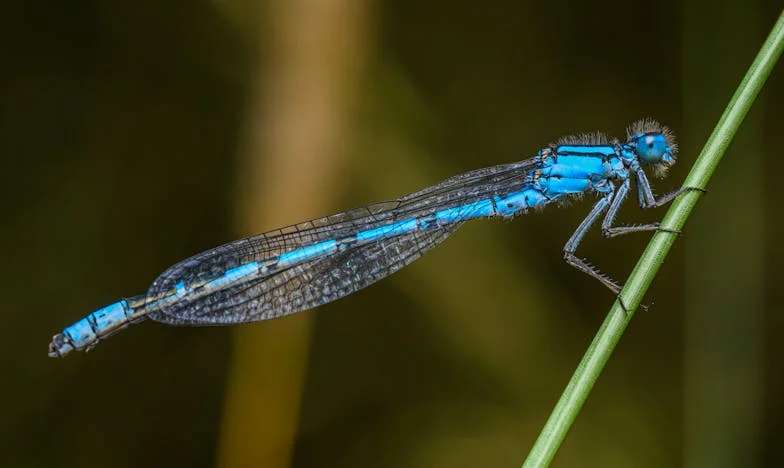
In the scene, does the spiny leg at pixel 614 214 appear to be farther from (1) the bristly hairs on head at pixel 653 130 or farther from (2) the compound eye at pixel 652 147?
(1) the bristly hairs on head at pixel 653 130

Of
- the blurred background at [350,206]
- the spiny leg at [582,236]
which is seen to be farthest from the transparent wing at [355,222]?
the blurred background at [350,206]

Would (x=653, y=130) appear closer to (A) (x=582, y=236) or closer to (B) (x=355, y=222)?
(A) (x=582, y=236)

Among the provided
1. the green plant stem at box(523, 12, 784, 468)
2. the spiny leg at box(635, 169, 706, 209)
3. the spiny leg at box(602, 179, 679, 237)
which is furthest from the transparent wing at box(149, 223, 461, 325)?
the green plant stem at box(523, 12, 784, 468)

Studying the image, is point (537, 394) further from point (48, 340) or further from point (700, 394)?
point (48, 340)

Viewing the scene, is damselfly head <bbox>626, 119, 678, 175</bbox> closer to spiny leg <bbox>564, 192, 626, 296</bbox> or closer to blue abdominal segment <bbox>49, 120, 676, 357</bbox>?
blue abdominal segment <bbox>49, 120, 676, 357</bbox>

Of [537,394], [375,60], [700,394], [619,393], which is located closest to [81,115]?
[375,60]

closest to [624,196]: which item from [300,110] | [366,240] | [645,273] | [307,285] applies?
[366,240]
